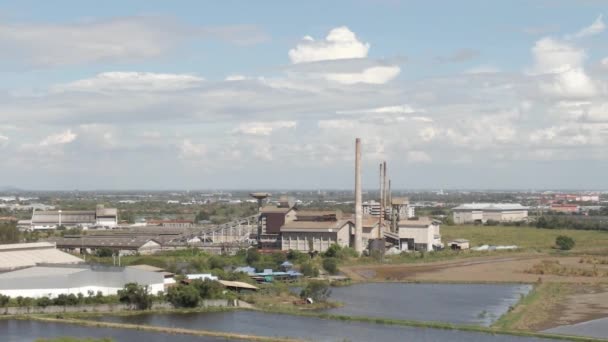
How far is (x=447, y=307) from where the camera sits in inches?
1272

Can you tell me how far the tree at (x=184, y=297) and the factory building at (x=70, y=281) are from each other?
4.33 feet

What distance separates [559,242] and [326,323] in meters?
36.1

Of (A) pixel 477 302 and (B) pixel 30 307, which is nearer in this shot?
(B) pixel 30 307

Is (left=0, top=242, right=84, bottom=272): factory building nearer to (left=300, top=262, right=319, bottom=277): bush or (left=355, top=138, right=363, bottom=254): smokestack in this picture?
(left=300, top=262, right=319, bottom=277): bush

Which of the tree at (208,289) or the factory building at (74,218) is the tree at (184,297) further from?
the factory building at (74,218)

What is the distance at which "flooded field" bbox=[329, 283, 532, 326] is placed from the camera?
29.8 m

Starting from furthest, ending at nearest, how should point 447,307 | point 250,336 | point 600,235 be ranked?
point 600,235 → point 447,307 → point 250,336

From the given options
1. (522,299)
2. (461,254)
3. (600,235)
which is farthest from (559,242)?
(522,299)

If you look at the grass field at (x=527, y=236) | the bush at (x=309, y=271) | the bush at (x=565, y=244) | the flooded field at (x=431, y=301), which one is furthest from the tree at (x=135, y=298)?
the bush at (x=565, y=244)

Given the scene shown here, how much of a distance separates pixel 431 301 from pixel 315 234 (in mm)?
21826

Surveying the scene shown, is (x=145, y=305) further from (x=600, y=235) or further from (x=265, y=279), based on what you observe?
(x=600, y=235)

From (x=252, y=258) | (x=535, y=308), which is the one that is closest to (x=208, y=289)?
(x=535, y=308)

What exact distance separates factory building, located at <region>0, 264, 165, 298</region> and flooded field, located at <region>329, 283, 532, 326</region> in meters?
7.76

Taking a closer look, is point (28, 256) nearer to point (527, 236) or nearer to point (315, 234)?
point (315, 234)
